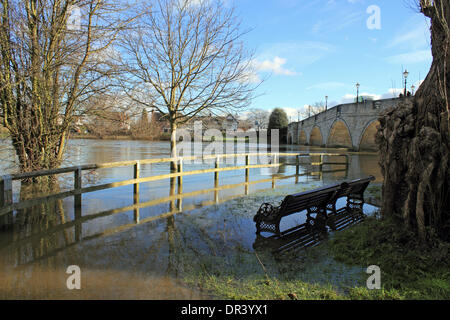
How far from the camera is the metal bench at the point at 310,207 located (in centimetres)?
479

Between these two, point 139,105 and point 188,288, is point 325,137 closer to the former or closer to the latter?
point 139,105

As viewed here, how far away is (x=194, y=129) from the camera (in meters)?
12.4

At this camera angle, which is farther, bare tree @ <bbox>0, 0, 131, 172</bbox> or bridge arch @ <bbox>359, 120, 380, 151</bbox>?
bridge arch @ <bbox>359, 120, 380, 151</bbox>

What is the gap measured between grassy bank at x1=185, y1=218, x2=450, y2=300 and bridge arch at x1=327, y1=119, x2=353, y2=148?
36275mm

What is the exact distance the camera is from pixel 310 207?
5562 millimetres

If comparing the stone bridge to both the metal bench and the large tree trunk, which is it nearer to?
the metal bench

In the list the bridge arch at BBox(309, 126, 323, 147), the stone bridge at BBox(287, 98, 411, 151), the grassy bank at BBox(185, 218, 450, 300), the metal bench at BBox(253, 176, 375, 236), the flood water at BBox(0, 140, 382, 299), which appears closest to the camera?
the grassy bank at BBox(185, 218, 450, 300)

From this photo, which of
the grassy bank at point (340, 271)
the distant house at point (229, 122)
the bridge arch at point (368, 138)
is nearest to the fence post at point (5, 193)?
the grassy bank at point (340, 271)

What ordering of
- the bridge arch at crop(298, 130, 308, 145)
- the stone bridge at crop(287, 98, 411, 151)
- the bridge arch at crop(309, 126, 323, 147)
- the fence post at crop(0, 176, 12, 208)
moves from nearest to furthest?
the fence post at crop(0, 176, 12, 208) → the stone bridge at crop(287, 98, 411, 151) → the bridge arch at crop(309, 126, 323, 147) → the bridge arch at crop(298, 130, 308, 145)

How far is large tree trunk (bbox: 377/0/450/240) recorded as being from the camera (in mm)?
3803

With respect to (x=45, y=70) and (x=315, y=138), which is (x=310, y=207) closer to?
(x=45, y=70)

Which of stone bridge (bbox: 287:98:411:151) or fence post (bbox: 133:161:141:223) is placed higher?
stone bridge (bbox: 287:98:411:151)

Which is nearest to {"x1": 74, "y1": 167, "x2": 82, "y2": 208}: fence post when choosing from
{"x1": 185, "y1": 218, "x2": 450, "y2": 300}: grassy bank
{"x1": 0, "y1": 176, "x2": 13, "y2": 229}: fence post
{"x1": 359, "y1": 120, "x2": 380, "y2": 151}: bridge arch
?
{"x1": 0, "y1": 176, "x2": 13, "y2": 229}: fence post
